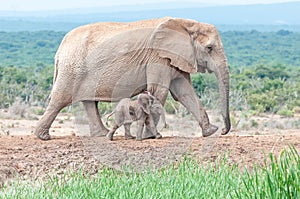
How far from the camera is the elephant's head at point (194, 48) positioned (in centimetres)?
911

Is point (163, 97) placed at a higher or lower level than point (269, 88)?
higher

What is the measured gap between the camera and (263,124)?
556 inches

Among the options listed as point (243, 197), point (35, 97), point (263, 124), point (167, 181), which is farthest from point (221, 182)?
point (35, 97)

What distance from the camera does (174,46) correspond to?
914cm

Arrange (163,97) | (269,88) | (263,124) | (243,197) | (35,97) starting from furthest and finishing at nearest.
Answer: (269,88) → (35,97) → (263,124) → (163,97) → (243,197)

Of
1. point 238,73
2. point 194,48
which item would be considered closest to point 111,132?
point 194,48

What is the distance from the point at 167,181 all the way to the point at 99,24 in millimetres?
3684

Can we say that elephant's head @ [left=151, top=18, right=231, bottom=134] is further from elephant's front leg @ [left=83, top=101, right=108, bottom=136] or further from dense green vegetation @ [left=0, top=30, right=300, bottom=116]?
elephant's front leg @ [left=83, top=101, right=108, bottom=136]

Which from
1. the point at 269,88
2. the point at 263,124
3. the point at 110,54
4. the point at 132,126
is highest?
the point at 110,54

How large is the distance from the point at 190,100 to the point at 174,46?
58 cm

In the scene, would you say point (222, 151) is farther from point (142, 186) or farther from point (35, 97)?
point (35, 97)

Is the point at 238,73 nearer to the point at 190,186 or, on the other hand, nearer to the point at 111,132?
the point at 111,132

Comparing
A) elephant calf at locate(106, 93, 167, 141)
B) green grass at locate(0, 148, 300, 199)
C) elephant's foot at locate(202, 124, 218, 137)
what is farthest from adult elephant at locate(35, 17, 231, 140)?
green grass at locate(0, 148, 300, 199)

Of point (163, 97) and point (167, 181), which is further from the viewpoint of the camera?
point (163, 97)
